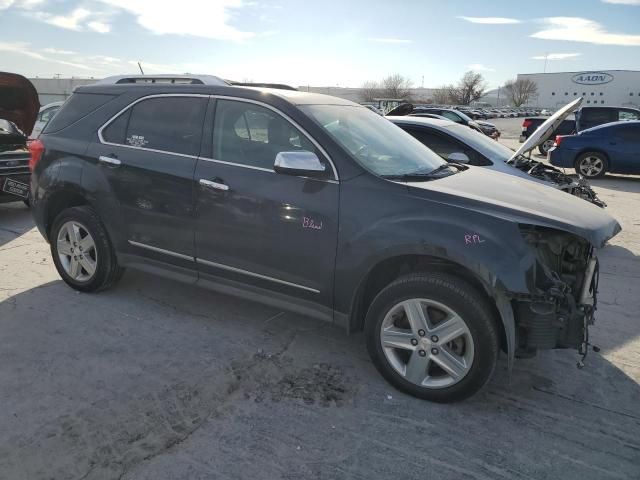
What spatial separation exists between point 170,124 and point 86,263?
153cm

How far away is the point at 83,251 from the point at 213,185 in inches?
65.4

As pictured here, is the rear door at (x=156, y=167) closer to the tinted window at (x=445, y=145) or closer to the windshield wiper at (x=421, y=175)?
the windshield wiper at (x=421, y=175)

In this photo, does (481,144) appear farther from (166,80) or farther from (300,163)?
(300,163)

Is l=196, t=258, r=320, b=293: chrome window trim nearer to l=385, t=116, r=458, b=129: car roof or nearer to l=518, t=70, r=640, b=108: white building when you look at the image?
l=385, t=116, r=458, b=129: car roof

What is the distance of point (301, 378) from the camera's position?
10.8 ft

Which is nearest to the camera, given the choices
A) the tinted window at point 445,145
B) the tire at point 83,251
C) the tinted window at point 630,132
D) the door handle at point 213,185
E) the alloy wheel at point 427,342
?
the alloy wheel at point 427,342

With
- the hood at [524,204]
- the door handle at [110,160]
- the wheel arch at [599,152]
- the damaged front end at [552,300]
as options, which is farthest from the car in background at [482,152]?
the wheel arch at [599,152]

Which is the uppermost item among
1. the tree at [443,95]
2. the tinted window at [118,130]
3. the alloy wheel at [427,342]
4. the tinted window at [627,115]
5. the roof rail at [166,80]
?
the tree at [443,95]

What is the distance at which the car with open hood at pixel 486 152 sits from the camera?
6.32m

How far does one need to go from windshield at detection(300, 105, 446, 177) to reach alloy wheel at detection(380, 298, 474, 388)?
0.93 m

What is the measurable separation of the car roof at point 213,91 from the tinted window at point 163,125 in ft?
0.24

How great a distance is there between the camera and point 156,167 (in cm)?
386

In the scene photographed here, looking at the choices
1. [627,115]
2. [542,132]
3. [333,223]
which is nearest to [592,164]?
[627,115]

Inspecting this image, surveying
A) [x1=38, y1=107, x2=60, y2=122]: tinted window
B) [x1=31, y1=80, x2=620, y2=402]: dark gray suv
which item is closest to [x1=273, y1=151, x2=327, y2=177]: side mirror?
[x1=31, y1=80, x2=620, y2=402]: dark gray suv
